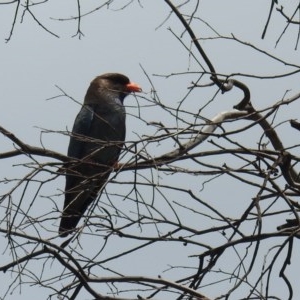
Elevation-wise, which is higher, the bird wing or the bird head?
the bird head

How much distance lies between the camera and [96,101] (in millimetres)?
8312

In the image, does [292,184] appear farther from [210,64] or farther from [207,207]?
[210,64]

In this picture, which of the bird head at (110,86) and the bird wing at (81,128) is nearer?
the bird wing at (81,128)

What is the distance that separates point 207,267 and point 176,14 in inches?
55.3

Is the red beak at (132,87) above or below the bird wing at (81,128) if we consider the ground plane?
above

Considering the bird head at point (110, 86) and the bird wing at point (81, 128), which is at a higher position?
the bird head at point (110, 86)

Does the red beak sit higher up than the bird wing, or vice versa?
the red beak

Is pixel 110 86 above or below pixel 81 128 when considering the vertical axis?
above

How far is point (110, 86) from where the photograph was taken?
8.59 metres

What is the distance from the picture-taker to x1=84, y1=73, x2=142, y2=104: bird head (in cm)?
838

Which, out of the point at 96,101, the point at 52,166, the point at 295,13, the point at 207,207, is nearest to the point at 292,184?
the point at 207,207

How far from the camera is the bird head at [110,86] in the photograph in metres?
8.38

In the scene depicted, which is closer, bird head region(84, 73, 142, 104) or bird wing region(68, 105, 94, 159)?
bird wing region(68, 105, 94, 159)

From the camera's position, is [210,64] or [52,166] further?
[210,64]
